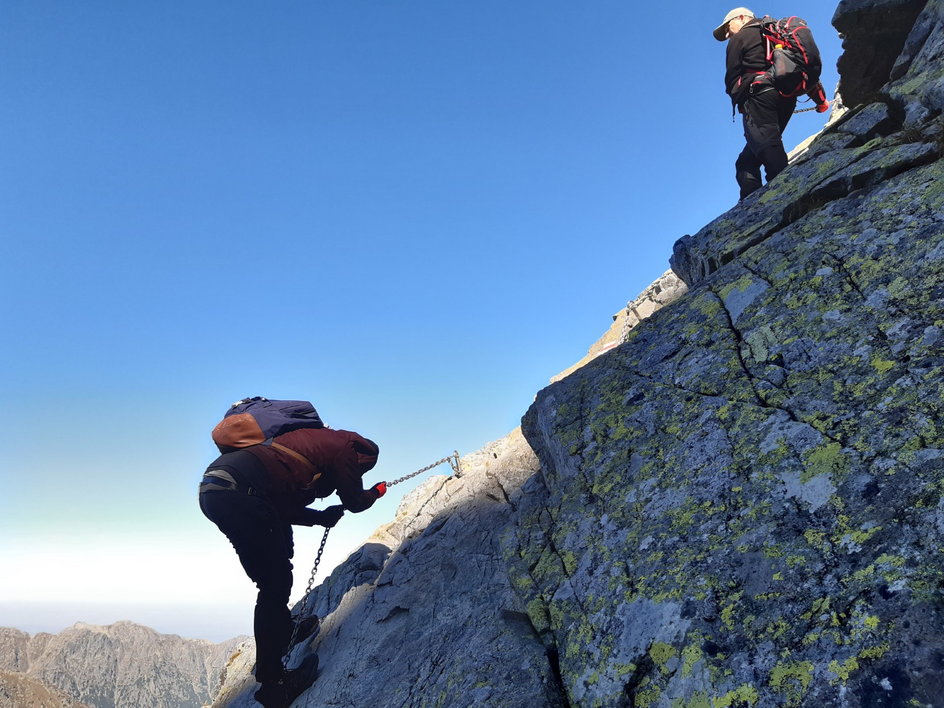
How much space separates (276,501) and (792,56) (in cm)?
1177

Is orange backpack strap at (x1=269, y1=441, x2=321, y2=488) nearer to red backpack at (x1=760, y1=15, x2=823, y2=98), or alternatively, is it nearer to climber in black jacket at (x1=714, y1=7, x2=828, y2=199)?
climber in black jacket at (x1=714, y1=7, x2=828, y2=199)

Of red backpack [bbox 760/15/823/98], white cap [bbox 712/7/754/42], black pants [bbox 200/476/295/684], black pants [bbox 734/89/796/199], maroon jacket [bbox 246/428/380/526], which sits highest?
white cap [bbox 712/7/754/42]

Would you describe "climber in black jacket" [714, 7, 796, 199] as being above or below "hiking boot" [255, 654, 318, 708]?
above

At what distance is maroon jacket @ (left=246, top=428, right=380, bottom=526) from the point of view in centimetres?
860

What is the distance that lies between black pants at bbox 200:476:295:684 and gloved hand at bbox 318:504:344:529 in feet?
2.86

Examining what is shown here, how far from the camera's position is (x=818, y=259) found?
20.6 ft

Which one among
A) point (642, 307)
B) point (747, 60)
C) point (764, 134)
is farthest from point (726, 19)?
point (642, 307)

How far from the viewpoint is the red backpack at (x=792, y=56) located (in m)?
10.1

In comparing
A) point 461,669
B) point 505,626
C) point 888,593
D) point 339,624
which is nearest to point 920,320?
point 888,593

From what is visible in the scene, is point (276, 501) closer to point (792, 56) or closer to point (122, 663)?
point (792, 56)

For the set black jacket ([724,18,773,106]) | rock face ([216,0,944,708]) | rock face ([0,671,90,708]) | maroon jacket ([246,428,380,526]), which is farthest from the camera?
rock face ([0,671,90,708])

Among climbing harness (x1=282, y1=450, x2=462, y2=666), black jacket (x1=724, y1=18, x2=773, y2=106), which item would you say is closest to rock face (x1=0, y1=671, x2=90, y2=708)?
climbing harness (x1=282, y1=450, x2=462, y2=666)

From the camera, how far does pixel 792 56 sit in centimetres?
1017

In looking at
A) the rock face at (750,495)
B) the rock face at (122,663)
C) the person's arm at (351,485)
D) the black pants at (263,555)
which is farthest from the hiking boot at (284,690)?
the rock face at (122,663)
